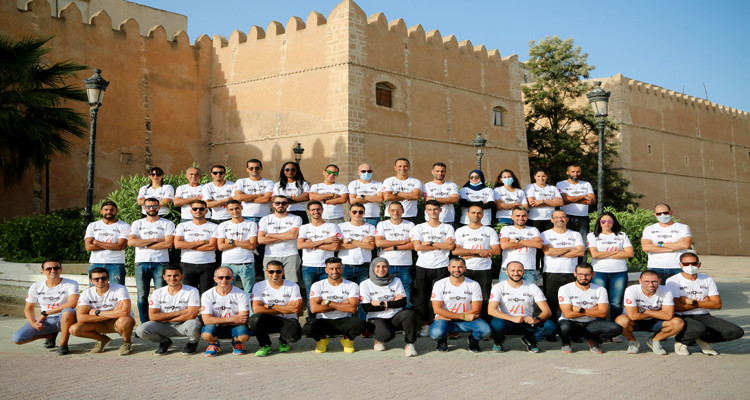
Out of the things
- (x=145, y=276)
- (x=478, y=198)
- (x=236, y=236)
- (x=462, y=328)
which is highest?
(x=478, y=198)

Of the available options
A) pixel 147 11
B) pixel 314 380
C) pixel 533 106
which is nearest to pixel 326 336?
pixel 314 380

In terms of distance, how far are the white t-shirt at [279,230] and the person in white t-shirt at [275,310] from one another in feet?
2.71

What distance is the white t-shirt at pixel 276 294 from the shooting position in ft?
28.7

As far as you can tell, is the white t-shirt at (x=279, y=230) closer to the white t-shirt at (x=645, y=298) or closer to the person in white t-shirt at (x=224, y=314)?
the person in white t-shirt at (x=224, y=314)

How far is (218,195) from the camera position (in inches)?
422

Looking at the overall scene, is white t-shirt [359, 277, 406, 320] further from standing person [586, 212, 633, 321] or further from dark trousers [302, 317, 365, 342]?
standing person [586, 212, 633, 321]

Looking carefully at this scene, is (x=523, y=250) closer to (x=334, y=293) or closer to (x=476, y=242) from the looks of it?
(x=476, y=242)

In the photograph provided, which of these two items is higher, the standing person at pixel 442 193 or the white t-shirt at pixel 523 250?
the standing person at pixel 442 193

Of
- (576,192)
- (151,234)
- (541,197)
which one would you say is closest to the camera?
(151,234)

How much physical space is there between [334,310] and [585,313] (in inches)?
122

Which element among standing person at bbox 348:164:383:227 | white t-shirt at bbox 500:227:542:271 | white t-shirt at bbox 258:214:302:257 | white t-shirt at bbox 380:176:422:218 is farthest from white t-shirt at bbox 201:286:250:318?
white t-shirt at bbox 500:227:542:271

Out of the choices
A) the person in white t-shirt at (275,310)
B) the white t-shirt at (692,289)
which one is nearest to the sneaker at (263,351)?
the person in white t-shirt at (275,310)

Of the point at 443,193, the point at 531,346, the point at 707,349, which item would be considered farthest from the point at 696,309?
the point at 443,193

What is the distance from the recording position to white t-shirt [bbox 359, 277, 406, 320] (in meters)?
8.91
